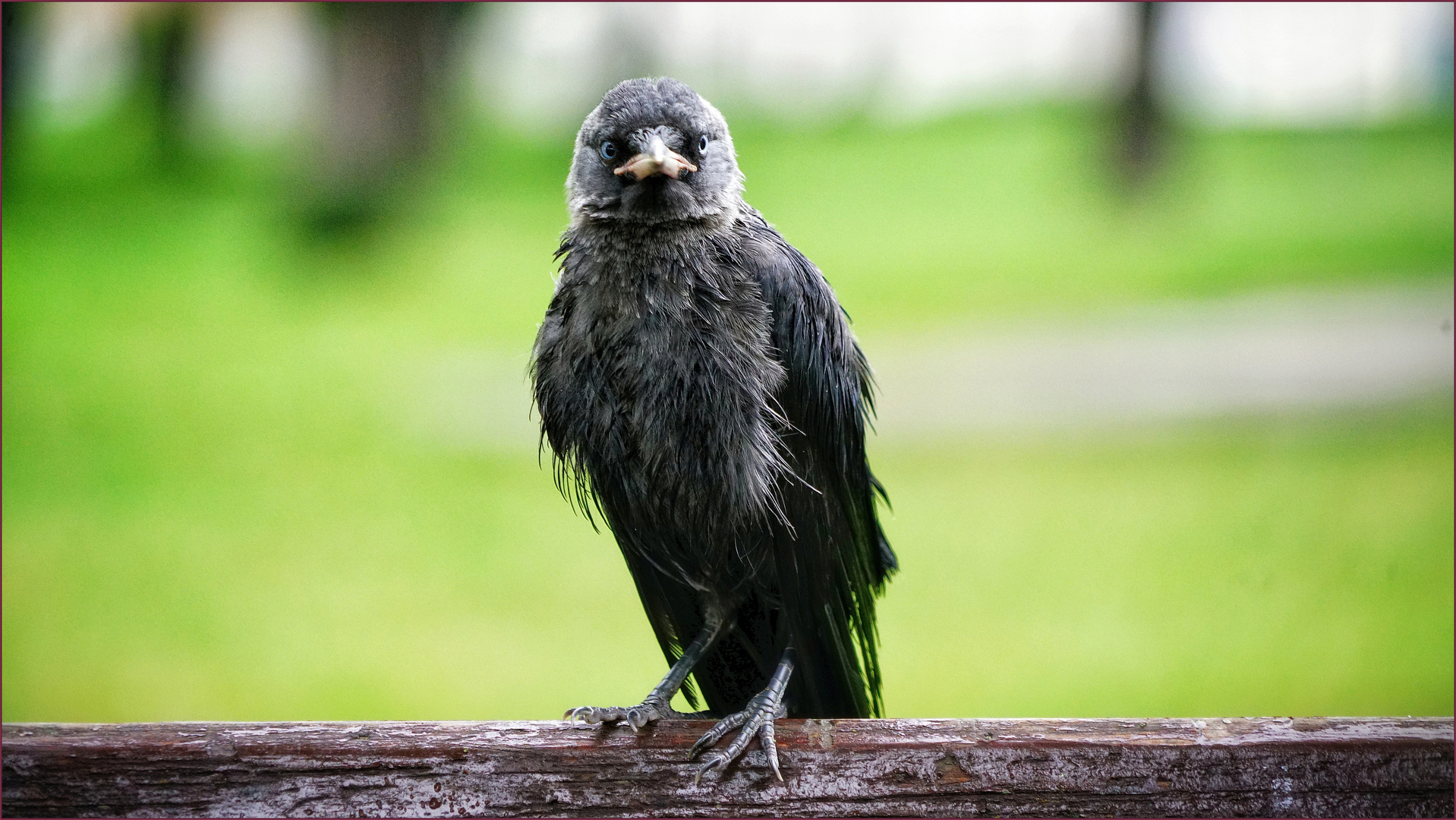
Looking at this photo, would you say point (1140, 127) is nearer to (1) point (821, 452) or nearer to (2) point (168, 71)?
(1) point (821, 452)

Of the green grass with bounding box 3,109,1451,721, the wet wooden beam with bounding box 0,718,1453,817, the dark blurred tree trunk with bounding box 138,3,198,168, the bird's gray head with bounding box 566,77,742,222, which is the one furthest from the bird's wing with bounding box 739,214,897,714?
the dark blurred tree trunk with bounding box 138,3,198,168

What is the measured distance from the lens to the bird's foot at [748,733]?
1.53 meters

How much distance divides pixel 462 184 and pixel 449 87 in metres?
0.40

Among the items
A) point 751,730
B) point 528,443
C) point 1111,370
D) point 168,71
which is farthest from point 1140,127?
point 168,71

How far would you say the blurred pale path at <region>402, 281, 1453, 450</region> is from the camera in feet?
12.1

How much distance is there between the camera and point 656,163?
4.81 feet

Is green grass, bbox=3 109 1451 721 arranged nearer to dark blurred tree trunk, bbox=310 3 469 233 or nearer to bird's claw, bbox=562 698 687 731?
dark blurred tree trunk, bbox=310 3 469 233

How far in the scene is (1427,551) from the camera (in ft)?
10.8

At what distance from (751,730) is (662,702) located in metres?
0.21

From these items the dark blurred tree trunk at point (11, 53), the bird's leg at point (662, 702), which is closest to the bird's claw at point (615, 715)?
the bird's leg at point (662, 702)

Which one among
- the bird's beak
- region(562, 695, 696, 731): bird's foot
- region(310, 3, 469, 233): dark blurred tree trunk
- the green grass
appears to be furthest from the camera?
region(310, 3, 469, 233): dark blurred tree trunk

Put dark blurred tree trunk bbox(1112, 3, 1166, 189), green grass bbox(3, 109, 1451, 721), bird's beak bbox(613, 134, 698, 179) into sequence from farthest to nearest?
dark blurred tree trunk bbox(1112, 3, 1166, 189) < green grass bbox(3, 109, 1451, 721) < bird's beak bbox(613, 134, 698, 179)

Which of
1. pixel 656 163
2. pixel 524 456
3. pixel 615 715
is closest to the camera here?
pixel 656 163

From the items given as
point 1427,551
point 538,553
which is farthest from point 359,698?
point 1427,551
